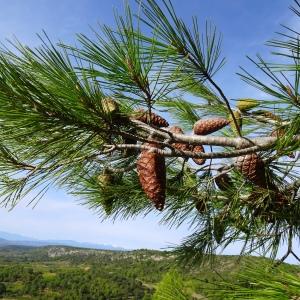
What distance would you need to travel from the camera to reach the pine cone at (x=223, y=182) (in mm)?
2797

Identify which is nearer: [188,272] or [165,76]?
[165,76]

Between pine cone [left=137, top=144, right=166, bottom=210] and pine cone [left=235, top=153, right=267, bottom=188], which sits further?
pine cone [left=235, top=153, right=267, bottom=188]

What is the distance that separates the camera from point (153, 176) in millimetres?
1832

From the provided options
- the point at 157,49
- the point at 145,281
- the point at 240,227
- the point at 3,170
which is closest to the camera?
the point at 157,49

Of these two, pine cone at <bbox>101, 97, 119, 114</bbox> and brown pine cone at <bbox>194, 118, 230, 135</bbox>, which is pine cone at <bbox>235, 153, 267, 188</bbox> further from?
pine cone at <bbox>101, 97, 119, 114</bbox>

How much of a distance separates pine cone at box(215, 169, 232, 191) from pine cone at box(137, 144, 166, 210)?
968 mm

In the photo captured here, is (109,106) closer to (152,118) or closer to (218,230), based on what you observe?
(152,118)

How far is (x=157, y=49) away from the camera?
1.91 m

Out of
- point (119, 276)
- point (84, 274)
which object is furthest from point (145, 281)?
point (84, 274)

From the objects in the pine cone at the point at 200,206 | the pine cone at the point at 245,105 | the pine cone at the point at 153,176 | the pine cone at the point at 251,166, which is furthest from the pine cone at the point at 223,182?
the pine cone at the point at 153,176

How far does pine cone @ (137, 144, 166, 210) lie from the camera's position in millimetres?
1828

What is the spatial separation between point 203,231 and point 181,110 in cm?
99

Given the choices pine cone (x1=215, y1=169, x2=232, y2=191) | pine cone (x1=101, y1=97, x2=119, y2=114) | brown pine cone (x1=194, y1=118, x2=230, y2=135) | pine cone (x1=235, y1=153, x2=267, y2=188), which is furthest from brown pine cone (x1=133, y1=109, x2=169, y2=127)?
pine cone (x1=215, y1=169, x2=232, y2=191)

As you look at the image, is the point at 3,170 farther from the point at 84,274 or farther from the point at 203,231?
the point at 84,274
